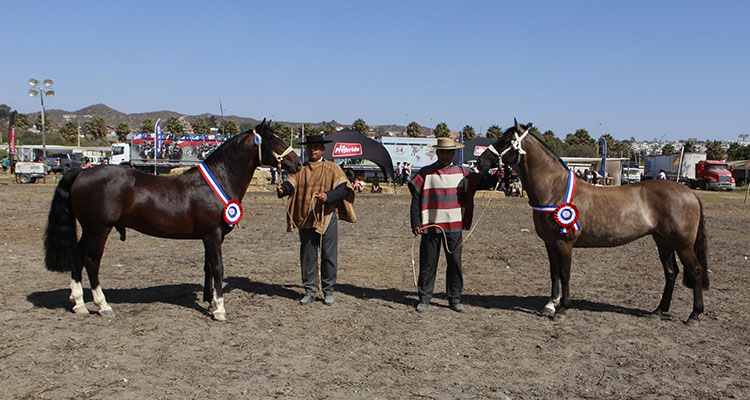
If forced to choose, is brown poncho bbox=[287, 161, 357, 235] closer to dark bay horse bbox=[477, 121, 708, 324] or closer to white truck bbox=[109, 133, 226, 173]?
dark bay horse bbox=[477, 121, 708, 324]

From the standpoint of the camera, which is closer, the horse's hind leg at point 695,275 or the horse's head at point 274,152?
the horse's head at point 274,152

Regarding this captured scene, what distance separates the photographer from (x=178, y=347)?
5.21 m

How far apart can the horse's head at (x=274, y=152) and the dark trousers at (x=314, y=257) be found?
101 cm

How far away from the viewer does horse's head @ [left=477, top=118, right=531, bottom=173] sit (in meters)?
6.43

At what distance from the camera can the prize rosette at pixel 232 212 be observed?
6.21 metres

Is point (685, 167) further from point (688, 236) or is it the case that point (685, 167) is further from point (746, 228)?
point (688, 236)

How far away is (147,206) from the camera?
6031 mm

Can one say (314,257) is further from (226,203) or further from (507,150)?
(507,150)

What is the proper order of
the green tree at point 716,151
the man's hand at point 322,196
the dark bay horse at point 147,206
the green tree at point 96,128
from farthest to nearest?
the green tree at point 96,128 → the green tree at point 716,151 → the man's hand at point 322,196 → the dark bay horse at point 147,206

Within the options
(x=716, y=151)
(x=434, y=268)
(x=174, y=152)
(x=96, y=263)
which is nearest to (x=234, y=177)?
(x=96, y=263)

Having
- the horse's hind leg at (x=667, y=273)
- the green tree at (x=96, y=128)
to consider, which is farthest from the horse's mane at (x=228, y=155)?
the green tree at (x=96, y=128)

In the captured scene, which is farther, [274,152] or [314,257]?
[314,257]

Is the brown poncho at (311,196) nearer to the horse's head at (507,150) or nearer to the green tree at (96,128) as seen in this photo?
the horse's head at (507,150)

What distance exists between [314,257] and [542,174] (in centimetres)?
308
